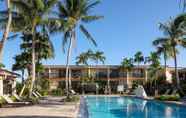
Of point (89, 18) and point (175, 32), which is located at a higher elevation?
point (89, 18)

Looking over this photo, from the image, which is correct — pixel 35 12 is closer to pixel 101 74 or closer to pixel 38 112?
pixel 38 112

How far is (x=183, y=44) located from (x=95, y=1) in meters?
12.6

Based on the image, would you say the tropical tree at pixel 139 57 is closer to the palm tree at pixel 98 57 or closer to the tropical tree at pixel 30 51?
the palm tree at pixel 98 57

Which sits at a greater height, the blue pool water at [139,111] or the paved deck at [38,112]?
the paved deck at [38,112]

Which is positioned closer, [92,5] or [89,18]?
[92,5]

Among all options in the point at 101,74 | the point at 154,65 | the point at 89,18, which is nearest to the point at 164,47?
the point at 89,18

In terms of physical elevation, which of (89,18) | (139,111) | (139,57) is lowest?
(139,111)

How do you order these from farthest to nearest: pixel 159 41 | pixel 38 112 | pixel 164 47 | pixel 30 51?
pixel 164 47
pixel 159 41
pixel 30 51
pixel 38 112

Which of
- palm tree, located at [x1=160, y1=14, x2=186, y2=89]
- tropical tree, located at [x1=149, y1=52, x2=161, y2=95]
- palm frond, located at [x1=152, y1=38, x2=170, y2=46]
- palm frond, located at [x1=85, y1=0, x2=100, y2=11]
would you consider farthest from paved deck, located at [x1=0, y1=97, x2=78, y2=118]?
tropical tree, located at [x1=149, y1=52, x2=161, y2=95]

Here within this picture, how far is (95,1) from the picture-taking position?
2873cm

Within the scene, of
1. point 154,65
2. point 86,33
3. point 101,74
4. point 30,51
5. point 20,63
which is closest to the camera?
point 86,33

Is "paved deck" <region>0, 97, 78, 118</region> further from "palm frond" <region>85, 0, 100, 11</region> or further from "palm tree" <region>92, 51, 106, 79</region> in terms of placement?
"palm tree" <region>92, 51, 106, 79</region>

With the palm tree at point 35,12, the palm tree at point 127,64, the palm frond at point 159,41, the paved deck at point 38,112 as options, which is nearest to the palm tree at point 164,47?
the palm frond at point 159,41

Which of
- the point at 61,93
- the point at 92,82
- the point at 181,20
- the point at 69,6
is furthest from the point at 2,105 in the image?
the point at 92,82
